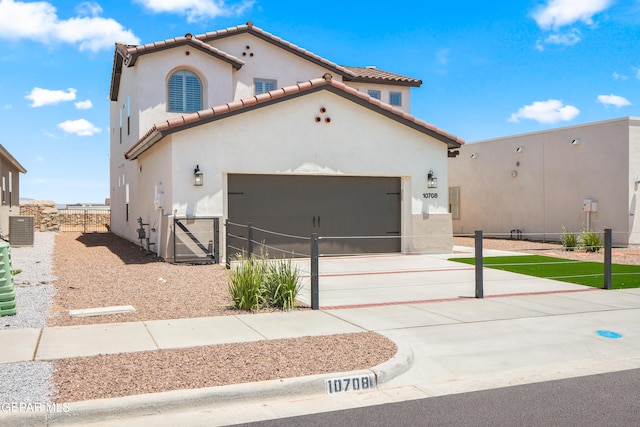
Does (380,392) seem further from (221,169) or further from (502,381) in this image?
(221,169)

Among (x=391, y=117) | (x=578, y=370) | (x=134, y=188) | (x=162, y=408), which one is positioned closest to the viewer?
(x=162, y=408)

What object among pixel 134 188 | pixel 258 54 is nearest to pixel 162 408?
pixel 134 188

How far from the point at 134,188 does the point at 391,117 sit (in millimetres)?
11098

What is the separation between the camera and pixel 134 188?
2414cm

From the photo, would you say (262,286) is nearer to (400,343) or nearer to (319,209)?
(400,343)

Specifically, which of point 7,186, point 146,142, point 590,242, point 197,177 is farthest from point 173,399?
point 7,186

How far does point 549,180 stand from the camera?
1009 inches

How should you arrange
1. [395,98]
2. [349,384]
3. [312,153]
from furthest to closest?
[395,98] → [312,153] → [349,384]

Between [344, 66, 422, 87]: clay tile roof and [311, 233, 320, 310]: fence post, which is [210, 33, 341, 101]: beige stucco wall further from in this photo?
[311, 233, 320, 310]: fence post

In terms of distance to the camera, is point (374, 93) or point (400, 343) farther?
point (374, 93)

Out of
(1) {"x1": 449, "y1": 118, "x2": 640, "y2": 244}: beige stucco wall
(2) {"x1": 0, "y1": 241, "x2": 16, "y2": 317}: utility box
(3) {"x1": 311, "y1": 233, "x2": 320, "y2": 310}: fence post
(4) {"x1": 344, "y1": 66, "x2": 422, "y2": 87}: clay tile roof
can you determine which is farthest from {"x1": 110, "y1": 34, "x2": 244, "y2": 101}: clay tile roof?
(3) {"x1": 311, "y1": 233, "x2": 320, "y2": 310}: fence post

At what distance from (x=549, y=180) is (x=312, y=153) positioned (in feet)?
40.9

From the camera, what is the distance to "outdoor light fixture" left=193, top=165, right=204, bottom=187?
54.2 feet

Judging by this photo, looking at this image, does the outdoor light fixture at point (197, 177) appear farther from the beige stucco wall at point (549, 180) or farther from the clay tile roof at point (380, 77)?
the beige stucco wall at point (549, 180)
